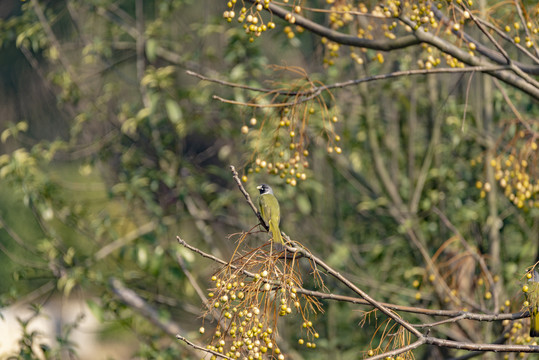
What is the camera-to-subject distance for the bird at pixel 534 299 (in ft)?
6.57

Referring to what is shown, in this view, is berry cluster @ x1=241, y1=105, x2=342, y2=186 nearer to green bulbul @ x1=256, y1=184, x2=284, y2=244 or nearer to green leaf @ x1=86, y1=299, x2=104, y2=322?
green bulbul @ x1=256, y1=184, x2=284, y2=244

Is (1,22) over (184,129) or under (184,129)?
over

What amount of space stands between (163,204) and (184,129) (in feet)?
2.08

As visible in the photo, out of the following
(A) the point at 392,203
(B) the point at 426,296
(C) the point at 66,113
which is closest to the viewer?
(B) the point at 426,296

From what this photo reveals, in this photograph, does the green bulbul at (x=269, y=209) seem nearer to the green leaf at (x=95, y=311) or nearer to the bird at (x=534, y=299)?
the bird at (x=534, y=299)

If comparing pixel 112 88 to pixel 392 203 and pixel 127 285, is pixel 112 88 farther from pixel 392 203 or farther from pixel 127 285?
pixel 392 203

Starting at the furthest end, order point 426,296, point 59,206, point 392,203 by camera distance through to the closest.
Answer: point 392,203 → point 59,206 → point 426,296

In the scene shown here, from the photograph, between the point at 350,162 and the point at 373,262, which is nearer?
the point at 373,262

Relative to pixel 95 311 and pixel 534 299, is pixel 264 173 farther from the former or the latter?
pixel 534 299

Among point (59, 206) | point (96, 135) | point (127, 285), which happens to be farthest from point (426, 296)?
point (96, 135)

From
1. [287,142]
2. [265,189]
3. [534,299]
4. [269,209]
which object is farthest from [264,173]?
[534,299]

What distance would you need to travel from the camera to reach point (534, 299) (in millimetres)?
2002

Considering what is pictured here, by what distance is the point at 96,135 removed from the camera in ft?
17.3

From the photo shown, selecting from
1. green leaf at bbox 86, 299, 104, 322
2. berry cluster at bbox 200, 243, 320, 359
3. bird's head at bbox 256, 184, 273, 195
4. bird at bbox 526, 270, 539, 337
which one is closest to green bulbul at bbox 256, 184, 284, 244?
bird's head at bbox 256, 184, 273, 195
